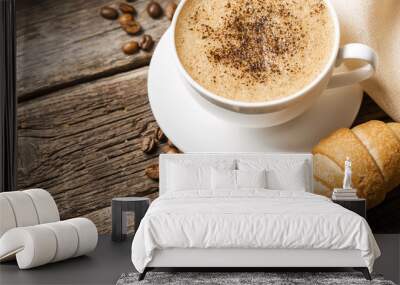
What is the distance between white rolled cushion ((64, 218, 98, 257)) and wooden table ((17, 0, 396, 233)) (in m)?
0.50

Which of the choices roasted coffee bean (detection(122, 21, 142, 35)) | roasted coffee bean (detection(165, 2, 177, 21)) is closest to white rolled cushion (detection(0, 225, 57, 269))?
roasted coffee bean (detection(122, 21, 142, 35))

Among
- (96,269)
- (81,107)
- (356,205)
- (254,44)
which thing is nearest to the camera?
(254,44)

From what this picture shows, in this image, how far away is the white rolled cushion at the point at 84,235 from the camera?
311cm

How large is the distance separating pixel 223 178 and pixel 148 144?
Result: 47 cm

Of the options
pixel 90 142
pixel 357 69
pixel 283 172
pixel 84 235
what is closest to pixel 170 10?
pixel 90 142

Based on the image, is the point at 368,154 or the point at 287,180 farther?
the point at 287,180

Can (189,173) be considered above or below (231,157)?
below

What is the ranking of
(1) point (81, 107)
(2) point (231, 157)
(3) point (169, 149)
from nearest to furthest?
(2) point (231, 157)
(3) point (169, 149)
(1) point (81, 107)

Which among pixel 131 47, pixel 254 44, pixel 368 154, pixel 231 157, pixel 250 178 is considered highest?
pixel 254 44

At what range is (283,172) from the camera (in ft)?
11.3

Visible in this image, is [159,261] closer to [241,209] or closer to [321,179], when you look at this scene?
[241,209]

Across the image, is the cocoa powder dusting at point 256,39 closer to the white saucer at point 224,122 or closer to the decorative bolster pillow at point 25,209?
the white saucer at point 224,122

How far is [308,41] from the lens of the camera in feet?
9.13

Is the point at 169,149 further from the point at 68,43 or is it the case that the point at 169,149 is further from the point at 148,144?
the point at 68,43
